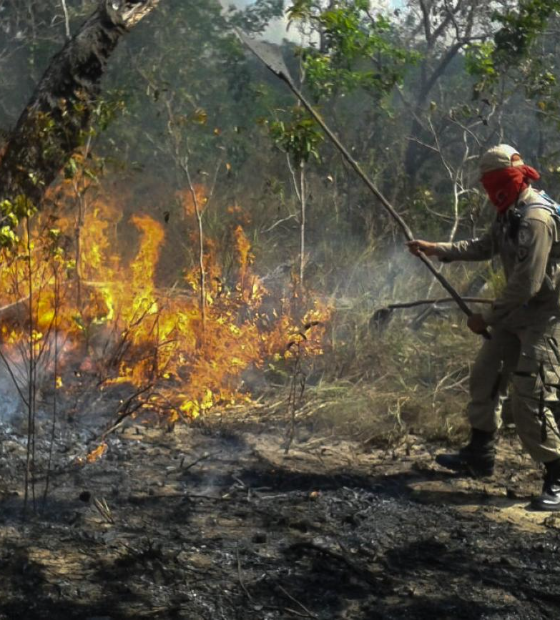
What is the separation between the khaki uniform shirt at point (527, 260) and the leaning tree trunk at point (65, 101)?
2.96 m

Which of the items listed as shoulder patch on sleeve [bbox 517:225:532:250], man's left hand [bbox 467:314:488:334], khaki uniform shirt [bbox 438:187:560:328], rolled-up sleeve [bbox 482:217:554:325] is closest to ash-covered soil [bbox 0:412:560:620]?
man's left hand [bbox 467:314:488:334]

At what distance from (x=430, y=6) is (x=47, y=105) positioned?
25.7ft

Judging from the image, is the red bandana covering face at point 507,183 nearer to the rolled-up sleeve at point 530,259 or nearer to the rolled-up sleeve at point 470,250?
the rolled-up sleeve at point 530,259

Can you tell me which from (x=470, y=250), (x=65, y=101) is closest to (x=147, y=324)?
(x=65, y=101)

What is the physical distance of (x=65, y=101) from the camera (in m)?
6.53

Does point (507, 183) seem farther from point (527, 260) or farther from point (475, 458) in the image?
point (475, 458)

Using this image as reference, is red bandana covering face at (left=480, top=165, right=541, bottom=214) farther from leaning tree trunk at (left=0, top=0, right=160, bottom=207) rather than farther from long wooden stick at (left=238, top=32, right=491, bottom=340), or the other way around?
leaning tree trunk at (left=0, top=0, right=160, bottom=207)

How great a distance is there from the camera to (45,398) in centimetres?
616

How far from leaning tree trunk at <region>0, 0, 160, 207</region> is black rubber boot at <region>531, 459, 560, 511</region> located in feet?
12.8

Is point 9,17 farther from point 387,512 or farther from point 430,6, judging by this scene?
point 387,512

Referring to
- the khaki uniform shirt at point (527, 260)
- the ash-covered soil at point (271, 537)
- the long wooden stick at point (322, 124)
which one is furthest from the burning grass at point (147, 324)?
the khaki uniform shirt at point (527, 260)

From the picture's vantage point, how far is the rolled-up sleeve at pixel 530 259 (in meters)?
4.60

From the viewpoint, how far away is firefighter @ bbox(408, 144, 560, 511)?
463 cm

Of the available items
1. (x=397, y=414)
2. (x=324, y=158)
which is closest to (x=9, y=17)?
(x=324, y=158)
